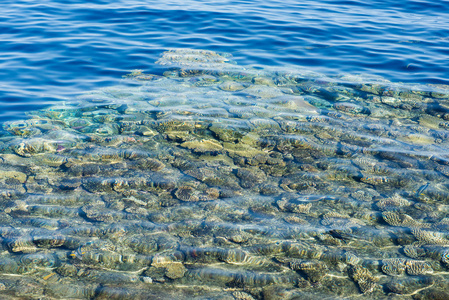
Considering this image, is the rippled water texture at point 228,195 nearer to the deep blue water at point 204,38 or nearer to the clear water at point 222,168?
the clear water at point 222,168

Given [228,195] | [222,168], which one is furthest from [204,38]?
[228,195]

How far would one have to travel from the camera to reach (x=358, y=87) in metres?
8.22

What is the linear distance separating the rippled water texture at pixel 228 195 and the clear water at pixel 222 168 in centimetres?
2

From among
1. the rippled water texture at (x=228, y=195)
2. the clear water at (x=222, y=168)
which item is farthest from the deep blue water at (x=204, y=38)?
the rippled water texture at (x=228, y=195)

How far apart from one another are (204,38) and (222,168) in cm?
672

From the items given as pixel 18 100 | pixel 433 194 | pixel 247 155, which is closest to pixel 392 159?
pixel 433 194

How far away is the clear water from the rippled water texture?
0.07 feet

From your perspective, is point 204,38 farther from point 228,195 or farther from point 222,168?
point 228,195

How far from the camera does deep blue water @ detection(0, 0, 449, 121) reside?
8.73 metres

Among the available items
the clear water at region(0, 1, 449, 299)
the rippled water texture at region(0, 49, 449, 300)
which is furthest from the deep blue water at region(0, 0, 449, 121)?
the rippled water texture at region(0, 49, 449, 300)

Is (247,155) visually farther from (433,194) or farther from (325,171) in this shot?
(433,194)

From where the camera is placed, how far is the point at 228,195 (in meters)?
4.81

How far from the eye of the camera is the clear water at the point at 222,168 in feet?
11.9

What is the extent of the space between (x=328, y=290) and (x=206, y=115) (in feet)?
13.3
